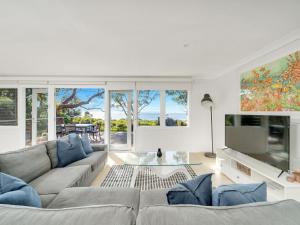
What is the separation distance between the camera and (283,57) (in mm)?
2514

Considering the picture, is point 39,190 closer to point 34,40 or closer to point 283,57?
point 34,40

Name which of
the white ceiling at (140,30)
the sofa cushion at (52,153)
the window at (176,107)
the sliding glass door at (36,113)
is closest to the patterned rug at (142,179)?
the sofa cushion at (52,153)

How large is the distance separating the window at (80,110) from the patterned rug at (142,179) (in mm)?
2036

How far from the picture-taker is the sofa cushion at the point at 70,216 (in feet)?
2.18

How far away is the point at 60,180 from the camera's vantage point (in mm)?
2027

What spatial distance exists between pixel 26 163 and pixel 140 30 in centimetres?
223

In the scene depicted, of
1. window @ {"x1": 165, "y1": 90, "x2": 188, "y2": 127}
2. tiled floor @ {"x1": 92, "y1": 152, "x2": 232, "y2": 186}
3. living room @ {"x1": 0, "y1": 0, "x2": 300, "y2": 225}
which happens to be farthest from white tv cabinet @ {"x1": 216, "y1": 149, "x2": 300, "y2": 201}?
window @ {"x1": 165, "y1": 90, "x2": 188, "y2": 127}

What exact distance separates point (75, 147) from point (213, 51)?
3.01 metres

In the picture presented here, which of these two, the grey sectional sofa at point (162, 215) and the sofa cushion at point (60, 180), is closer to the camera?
the grey sectional sofa at point (162, 215)

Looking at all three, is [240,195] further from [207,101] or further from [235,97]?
[207,101]

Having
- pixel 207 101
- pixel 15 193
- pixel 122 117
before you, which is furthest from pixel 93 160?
pixel 207 101

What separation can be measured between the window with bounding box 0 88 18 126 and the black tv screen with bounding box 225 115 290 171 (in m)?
5.87

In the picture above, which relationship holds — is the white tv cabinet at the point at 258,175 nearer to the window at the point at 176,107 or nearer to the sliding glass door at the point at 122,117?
the window at the point at 176,107

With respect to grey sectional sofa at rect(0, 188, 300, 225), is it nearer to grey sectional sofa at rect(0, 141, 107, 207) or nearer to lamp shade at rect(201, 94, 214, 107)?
grey sectional sofa at rect(0, 141, 107, 207)
